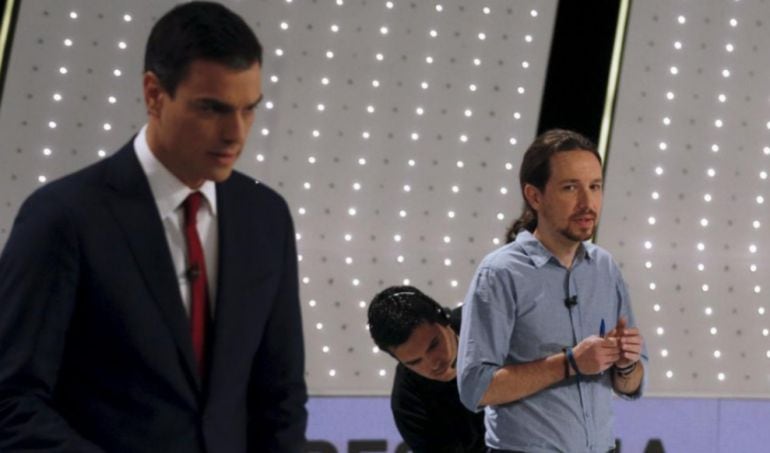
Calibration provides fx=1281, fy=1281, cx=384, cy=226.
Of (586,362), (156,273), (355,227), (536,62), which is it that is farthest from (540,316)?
(536,62)

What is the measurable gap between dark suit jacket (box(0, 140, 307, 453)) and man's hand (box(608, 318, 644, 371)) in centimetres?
127

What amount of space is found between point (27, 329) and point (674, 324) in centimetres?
372

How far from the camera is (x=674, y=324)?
4.85 metres

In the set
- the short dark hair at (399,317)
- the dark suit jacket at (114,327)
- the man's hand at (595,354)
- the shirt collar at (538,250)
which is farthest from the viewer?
the short dark hair at (399,317)

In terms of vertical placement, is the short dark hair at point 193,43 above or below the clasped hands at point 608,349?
above

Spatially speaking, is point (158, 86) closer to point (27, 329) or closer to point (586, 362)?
point (27, 329)

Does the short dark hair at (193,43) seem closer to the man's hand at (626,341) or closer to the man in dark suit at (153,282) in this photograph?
the man in dark suit at (153,282)

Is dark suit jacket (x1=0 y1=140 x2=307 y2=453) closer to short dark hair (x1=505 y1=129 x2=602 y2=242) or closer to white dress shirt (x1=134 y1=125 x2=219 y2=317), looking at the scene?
white dress shirt (x1=134 y1=125 x2=219 y2=317)

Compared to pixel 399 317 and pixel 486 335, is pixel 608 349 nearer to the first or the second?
pixel 486 335

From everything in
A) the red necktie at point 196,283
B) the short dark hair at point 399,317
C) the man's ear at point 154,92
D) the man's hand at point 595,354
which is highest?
the man's ear at point 154,92

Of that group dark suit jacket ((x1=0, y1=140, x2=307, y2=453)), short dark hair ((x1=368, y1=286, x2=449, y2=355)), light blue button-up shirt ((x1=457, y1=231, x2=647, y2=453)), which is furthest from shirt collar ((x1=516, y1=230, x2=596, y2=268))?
dark suit jacket ((x1=0, y1=140, x2=307, y2=453))

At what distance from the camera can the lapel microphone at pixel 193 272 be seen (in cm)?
154

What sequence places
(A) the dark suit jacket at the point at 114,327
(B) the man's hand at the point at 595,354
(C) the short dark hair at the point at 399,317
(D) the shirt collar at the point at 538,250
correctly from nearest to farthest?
1. (A) the dark suit jacket at the point at 114,327
2. (B) the man's hand at the point at 595,354
3. (D) the shirt collar at the point at 538,250
4. (C) the short dark hair at the point at 399,317

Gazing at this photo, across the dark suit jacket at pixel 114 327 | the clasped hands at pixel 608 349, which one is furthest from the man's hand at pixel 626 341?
the dark suit jacket at pixel 114 327
